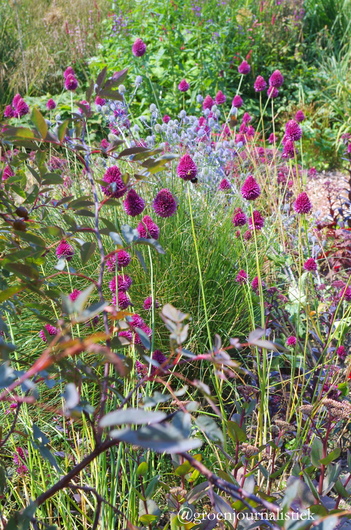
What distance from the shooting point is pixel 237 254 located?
2.56 m

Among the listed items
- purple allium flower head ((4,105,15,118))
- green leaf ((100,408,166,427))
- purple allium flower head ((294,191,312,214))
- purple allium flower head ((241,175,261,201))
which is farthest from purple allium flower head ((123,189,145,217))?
purple allium flower head ((4,105,15,118))

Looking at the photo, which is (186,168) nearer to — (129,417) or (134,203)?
(134,203)

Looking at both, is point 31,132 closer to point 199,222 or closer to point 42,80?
point 199,222

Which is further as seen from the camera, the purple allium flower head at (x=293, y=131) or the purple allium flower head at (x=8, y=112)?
the purple allium flower head at (x=8, y=112)

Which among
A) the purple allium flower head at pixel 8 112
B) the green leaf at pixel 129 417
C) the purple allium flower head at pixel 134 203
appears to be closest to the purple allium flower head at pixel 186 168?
the purple allium flower head at pixel 134 203

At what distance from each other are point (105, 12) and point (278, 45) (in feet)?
11.1

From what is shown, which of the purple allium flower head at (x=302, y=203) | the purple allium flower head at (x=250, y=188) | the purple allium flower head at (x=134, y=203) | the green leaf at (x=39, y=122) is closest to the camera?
the green leaf at (x=39, y=122)

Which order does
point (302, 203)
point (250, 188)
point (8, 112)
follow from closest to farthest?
point (250, 188)
point (302, 203)
point (8, 112)

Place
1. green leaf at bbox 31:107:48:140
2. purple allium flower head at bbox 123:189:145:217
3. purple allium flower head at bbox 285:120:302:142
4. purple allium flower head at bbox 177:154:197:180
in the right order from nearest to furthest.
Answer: green leaf at bbox 31:107:48:140, purple allium flower head at bbox 123:189:145:217, purple allium flower head at bbox 177:154:197:180, purple allium flower head at bbox 285:120:302:142

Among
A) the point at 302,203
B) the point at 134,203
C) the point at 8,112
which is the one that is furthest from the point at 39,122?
the point at 8,112

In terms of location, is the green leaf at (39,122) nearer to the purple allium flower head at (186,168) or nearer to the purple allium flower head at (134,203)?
the purple allium flower head at (134,203)

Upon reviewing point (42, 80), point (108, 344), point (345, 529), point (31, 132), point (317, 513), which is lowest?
point (42, 80)

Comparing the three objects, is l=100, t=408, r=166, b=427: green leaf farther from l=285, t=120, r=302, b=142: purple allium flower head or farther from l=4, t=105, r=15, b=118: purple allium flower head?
l=4, t=105, r=15, b=118: purple allium flower head

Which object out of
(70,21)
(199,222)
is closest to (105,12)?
(70,21)
